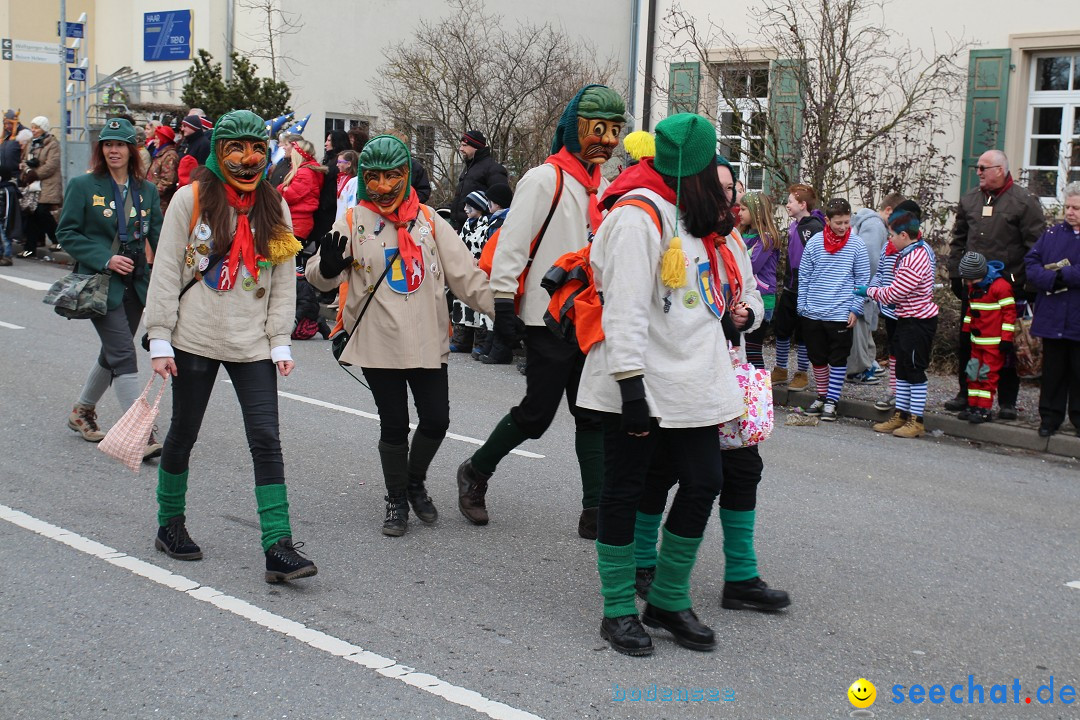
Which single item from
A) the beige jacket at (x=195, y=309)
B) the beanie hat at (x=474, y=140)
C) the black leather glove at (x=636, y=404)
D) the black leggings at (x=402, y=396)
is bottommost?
the black leggings at (x=402, y=396)

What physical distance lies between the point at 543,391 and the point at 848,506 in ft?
7.35

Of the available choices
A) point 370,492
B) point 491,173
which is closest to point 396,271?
point 370,492

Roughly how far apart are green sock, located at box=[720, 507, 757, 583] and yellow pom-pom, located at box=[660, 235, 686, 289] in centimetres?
109

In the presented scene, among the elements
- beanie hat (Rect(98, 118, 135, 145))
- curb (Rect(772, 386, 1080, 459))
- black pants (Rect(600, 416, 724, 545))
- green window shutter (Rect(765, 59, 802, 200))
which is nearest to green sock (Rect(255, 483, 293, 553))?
black pants (Rect(600, 416, 724, 545))

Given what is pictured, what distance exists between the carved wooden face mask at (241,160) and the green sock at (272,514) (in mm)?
1272

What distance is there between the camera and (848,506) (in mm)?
6785

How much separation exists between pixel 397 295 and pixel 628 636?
2026 millimetres

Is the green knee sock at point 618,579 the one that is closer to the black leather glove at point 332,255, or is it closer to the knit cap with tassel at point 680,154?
the knit cap with tassel at point 680,154

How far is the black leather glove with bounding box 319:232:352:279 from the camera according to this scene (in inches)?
213

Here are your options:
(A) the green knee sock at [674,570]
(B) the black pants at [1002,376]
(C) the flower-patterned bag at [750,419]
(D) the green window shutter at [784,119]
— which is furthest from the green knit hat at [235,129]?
(D) the green window shutter at [784,119]

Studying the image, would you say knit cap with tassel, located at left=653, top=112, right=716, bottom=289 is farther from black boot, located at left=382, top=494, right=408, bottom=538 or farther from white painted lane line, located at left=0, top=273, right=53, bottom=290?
white painted lane line, located at left=0, top=273, right=53, bottom=290

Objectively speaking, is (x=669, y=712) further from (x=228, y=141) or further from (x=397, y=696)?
(x=228, y=141)

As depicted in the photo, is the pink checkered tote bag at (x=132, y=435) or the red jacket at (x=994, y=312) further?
the red jacket at (x=994, y=312)

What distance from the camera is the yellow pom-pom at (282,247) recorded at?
5145mm
